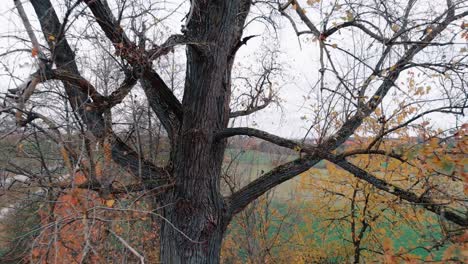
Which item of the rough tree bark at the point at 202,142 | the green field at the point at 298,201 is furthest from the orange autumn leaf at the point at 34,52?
the green field at the point at 298,201

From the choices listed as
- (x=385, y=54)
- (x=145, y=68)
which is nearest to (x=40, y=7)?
(x=145, y=68)

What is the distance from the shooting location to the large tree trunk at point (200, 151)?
4.43m

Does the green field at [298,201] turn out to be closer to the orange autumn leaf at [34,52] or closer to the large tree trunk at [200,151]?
the large tree trunk at [200,151]

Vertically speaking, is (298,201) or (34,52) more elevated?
(34,52)

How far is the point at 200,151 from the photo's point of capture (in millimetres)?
4457

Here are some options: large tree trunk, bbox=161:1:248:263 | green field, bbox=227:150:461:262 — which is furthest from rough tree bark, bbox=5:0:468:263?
green field, bbox=227:150:461:262

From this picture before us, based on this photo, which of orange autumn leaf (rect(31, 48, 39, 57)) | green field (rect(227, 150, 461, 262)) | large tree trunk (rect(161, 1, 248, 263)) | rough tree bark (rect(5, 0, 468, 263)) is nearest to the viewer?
orange autumn leaf (rect(31, 48, 39, 57))

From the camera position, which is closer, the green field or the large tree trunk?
the large tree trunk

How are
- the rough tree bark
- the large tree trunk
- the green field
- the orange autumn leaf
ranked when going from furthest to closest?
the green field
the large tree trunk
the rough tree bark
the orange autumn leaf

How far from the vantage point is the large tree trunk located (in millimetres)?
4434

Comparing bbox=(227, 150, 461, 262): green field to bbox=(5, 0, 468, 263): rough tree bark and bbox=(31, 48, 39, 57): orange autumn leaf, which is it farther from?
bbox=(31, 48, 39, 57): orange autumn leaf

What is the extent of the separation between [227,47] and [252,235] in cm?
950

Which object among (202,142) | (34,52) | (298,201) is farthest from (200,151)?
(298,201)

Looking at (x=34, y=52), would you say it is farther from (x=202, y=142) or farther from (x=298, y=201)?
(x=298, y=201)
